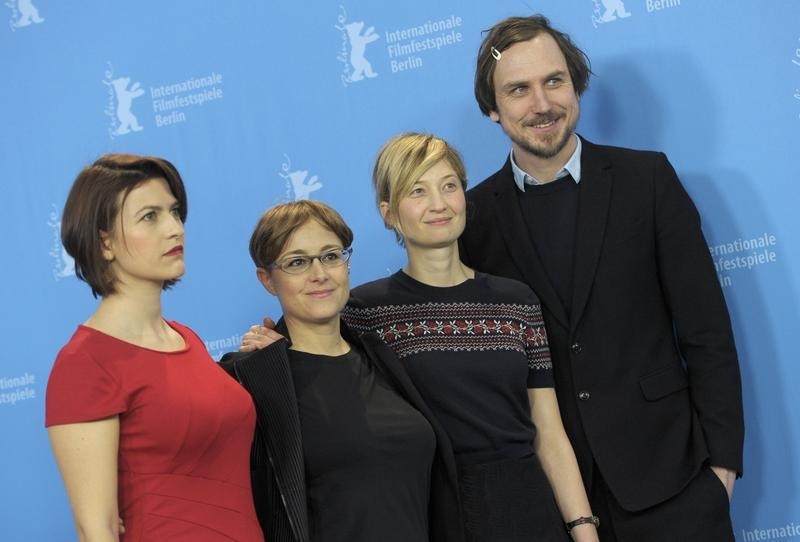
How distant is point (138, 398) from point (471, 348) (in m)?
0.85

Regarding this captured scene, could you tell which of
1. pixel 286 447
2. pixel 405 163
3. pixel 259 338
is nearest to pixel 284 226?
pixel 259 338

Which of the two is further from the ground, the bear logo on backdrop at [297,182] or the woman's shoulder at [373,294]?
the bear logo on backdrop at [297,182]

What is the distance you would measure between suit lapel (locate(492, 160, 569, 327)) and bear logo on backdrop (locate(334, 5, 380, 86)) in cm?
74

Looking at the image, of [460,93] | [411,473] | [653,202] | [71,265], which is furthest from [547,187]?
[71,265]

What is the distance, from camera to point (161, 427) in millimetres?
2127

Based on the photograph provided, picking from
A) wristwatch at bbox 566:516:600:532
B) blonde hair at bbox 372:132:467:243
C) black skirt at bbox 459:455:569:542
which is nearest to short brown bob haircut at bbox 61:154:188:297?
blonde hair at bbox 372:132:467:243

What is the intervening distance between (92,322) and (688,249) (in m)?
1.58

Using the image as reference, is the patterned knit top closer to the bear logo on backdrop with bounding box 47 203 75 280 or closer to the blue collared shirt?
the blue collared shirt

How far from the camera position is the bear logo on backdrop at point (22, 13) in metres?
3.87

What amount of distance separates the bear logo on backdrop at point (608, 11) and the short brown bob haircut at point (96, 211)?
1.74 meters

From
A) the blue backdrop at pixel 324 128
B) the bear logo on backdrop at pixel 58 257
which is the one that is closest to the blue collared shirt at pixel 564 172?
the blue backdrop at pixel 324 128

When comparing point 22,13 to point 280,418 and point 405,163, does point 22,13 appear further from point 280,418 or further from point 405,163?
point 280,418

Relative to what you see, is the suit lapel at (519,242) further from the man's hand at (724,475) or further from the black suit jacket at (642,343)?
the man's hand at (724,475)

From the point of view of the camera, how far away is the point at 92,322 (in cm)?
219
